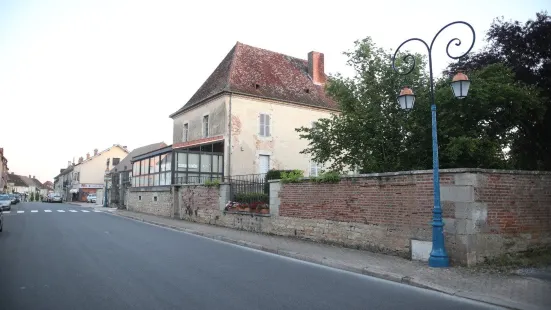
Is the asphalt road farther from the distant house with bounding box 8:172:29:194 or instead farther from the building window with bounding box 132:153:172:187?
the distant house with bounding box 8:172:29:194

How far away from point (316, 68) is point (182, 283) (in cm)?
2803

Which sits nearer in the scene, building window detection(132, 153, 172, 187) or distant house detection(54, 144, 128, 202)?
building window detection(132, 153, 172, 187)

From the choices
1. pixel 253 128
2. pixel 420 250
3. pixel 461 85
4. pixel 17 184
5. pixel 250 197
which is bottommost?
pixel 420 250

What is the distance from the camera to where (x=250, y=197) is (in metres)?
16.0

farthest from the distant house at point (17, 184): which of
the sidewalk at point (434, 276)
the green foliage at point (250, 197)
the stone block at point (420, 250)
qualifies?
the stone block at point (420, 250)

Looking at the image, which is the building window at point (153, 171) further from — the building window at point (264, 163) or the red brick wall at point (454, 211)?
the red brick wall at point (454, 211)

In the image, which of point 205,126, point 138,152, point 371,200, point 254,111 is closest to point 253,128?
point 254,111

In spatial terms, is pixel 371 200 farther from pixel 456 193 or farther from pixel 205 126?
pixel 205 126

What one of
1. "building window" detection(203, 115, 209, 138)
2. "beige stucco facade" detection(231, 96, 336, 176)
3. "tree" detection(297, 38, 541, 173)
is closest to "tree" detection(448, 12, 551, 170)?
"tree" detection(297, 38, 541, 173)

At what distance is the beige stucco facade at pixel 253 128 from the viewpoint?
26203 millimetres

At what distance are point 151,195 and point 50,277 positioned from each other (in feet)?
67.9

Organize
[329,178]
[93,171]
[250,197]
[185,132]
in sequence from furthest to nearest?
[93,171] < [185,132] < [250,197] < [329,178]

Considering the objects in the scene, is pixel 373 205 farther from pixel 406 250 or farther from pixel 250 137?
pixel 250 137

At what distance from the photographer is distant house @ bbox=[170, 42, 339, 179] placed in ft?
86.0
